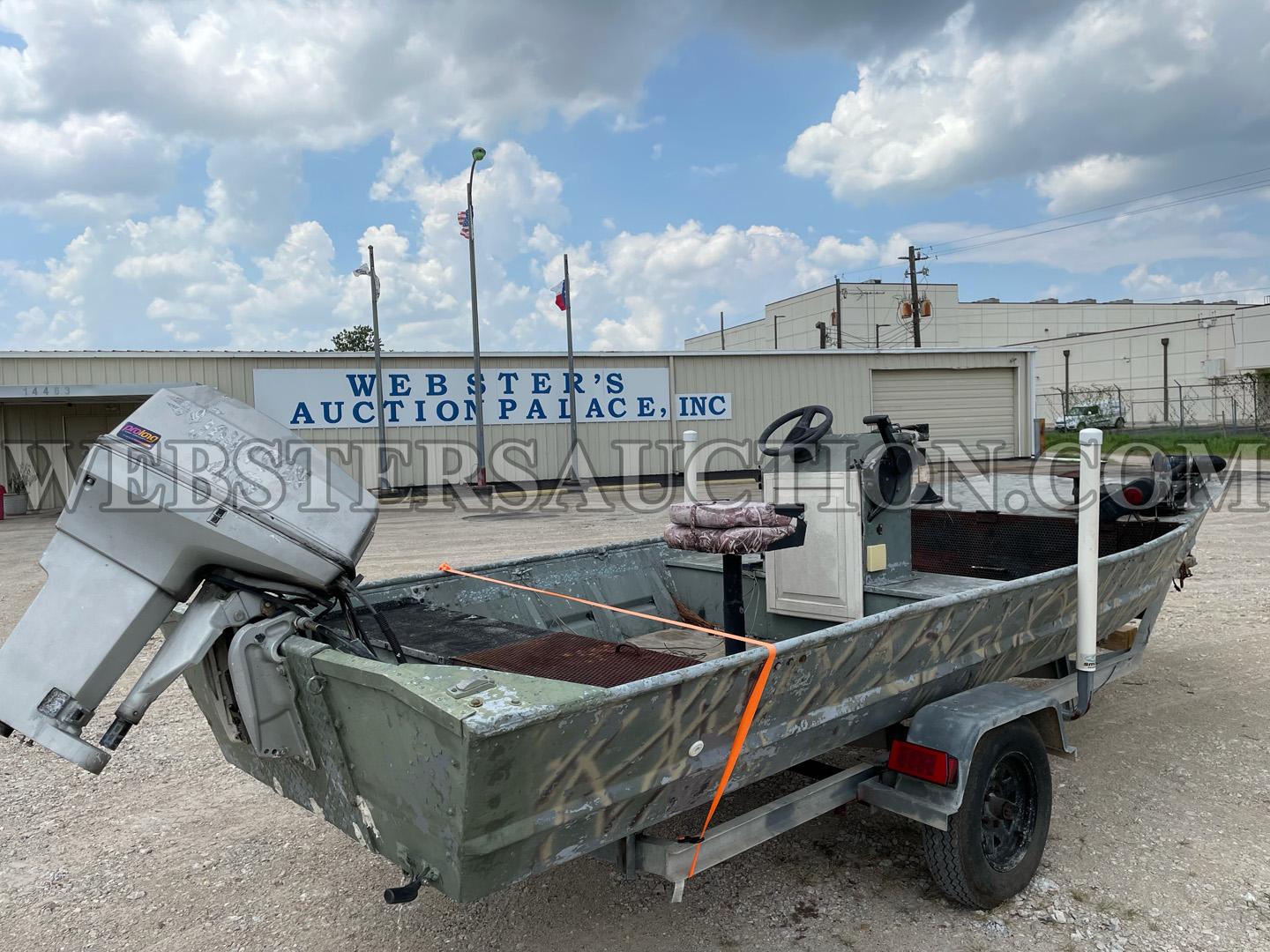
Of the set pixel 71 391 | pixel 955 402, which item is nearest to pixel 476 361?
pixel 71 391

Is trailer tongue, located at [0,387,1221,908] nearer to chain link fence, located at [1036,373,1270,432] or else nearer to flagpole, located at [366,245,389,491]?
flagpole, located at [366,245,389,491]

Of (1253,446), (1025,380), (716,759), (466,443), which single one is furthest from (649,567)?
(1253,446)

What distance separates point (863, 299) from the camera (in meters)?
54.1

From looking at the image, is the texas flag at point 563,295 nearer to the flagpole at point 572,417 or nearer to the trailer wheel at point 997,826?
the flagpole at point 572,417

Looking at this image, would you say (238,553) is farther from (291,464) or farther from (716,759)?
(716,759)

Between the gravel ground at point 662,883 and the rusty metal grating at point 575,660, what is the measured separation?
897 mm

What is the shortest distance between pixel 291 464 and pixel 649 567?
8.40ft

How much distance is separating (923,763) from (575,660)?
120 centimetres

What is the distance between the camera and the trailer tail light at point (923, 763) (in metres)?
Result: 2.97

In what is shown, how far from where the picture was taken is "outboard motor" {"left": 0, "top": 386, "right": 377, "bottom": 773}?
8.13 ft

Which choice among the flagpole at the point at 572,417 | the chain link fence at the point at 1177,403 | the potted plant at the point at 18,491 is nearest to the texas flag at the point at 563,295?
the flagpole at the point at 572,417

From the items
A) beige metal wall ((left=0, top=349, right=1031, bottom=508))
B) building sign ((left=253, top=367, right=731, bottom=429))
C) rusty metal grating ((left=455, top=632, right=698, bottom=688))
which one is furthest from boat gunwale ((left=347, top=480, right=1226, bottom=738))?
building sign ((left=253, top=367, right=731, bottom=429))

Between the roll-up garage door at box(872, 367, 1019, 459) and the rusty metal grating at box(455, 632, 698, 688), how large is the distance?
66.6 ft

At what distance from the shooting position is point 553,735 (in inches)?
82.0
